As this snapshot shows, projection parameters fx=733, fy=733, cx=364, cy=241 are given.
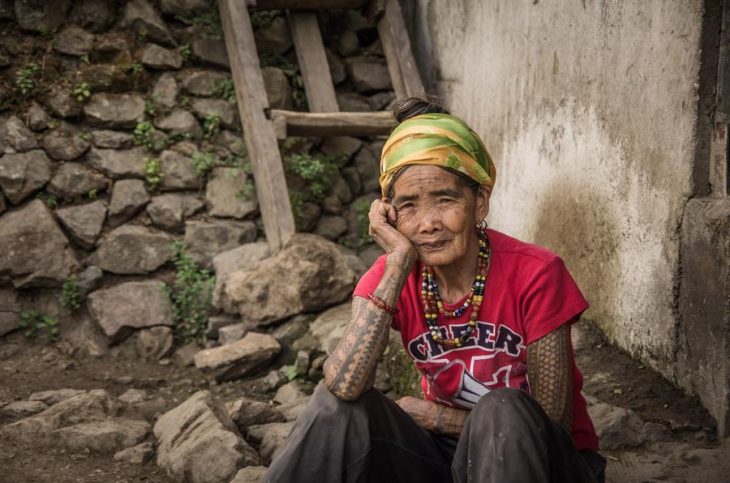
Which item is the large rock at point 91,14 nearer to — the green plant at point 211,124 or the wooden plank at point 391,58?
the green plant at point 211,124

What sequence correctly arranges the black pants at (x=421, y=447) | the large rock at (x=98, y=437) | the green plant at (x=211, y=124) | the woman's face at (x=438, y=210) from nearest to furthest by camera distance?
the black pants at (x=421, y=447) → the woman's face at (x=438, y=210) → the large rock at (x=98, y=437) → the green plant at (x=211, y=124)

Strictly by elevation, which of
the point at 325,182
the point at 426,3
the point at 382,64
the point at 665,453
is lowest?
the point at 665,453

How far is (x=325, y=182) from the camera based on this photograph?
5746 millimetres

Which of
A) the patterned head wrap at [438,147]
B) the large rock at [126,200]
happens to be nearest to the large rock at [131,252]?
the large rock at [126,200]

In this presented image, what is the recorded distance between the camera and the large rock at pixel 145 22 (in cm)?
577

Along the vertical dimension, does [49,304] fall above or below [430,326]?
above

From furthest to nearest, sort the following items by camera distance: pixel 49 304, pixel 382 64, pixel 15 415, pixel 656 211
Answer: pixel 382 64
pixel 49 304
pixel 15 415
pixel 656 211

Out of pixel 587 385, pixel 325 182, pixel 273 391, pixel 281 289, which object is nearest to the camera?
pixel 587 385

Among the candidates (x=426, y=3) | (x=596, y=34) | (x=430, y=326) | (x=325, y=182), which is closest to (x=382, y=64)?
(x=426, y=3)

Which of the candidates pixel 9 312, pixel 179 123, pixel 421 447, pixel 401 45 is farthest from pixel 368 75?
pixel 421 447

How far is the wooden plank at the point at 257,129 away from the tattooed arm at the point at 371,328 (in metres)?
2.63

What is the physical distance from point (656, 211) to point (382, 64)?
363 cm

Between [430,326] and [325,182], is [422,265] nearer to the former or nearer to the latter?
[430,326]

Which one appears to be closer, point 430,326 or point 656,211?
point 430,326
